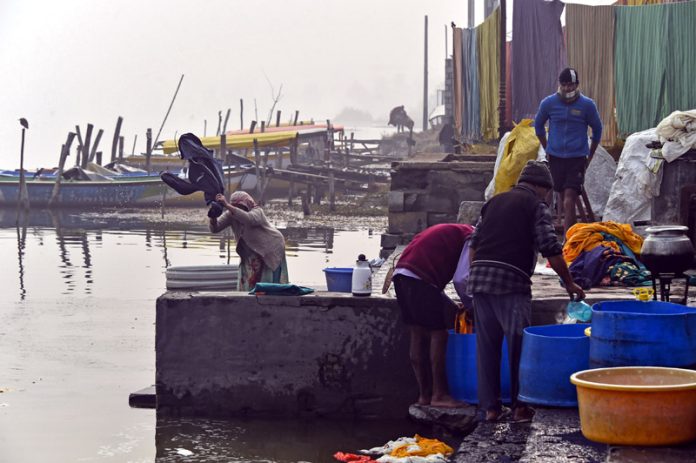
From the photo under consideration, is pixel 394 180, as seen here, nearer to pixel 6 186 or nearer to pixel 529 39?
pixel 529 39

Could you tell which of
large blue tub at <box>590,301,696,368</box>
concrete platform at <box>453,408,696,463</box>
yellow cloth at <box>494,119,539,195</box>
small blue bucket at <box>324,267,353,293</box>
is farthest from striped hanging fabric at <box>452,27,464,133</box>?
large blue tub at <box>590,301,696,368</box>

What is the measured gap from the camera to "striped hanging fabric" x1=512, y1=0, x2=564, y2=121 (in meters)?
16.6

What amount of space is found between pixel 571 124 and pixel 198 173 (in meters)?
3.65

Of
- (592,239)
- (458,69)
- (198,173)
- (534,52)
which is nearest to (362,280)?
(198,173)

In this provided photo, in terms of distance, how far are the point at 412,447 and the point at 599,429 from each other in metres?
1.91

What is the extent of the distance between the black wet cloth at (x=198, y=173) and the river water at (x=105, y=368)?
176 cm

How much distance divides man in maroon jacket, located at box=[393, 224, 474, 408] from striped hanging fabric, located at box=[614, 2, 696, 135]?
790 centimetres

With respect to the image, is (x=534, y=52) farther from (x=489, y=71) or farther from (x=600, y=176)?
(x=600, y=176)

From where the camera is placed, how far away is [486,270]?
733 cm

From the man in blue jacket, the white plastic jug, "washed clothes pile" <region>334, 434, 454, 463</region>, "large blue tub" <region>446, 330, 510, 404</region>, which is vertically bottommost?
"washed clothes pile" <region>334, 434, 454, 463</region>

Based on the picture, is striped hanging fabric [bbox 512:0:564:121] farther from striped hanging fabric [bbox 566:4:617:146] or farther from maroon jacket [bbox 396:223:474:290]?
maroon jacket [bbox 396:223:474:290]

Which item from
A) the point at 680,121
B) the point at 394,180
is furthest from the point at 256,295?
the point at 394,180

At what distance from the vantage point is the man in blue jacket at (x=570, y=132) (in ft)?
37.1

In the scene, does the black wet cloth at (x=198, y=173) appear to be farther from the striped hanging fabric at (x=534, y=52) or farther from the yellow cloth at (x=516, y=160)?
the striped hanging fabric at (x=534, y=52)
